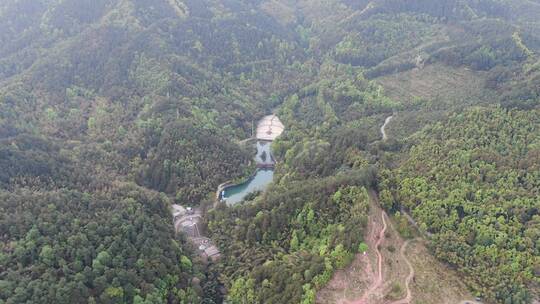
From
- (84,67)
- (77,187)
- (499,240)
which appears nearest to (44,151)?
(77,187)

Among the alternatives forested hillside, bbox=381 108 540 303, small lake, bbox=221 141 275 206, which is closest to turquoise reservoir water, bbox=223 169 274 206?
small lake, bbox=221 141 275 206

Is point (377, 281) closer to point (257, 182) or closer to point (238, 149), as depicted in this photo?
point (257, 182)

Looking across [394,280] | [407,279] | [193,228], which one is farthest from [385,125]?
[394,280]

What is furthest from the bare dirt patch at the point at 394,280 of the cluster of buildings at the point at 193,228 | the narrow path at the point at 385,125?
the narrow path at the point at 385,125

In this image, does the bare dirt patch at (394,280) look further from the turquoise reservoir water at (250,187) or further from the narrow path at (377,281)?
the turquoise reservoir water at (250,187)

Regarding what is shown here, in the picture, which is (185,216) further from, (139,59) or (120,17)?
(120,17)

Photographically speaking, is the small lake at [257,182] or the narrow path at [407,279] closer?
the narrow path at [407,279]

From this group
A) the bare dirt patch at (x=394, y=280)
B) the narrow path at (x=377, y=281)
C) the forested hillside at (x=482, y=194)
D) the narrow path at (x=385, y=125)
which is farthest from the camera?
the narrow path at (x=385, y=125)
